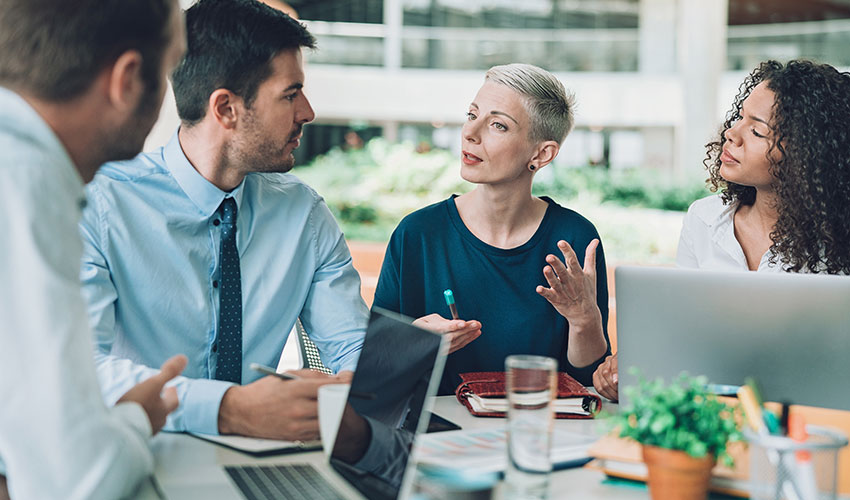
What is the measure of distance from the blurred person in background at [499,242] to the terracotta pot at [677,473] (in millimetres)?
1164

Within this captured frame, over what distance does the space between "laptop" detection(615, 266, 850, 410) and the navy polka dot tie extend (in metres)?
0.92

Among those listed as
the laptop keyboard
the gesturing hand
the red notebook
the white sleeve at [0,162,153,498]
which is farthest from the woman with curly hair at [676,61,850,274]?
the white sleeve at [0,162,153,498]

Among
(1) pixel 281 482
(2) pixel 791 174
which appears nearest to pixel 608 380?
(1) pixel 281 482

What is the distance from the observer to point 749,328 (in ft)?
4.49

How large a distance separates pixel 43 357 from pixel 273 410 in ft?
1.78

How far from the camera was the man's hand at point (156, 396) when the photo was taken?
1.24m

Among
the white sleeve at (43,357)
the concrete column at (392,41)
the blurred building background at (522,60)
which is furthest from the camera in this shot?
the concrete column at (392,41)

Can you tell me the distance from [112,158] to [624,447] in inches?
35.6

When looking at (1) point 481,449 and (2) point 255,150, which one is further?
(2) point 255,150

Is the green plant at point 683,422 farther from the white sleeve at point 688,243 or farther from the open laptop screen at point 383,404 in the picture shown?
the white sleeve at point 688,243

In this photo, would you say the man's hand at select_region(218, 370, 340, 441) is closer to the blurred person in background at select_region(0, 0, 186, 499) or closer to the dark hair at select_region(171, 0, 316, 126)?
the blurred person in background at select_region(0, 0, 186, 499)

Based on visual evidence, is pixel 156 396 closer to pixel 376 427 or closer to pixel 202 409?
pixel 202 409

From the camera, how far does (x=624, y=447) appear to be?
127 centimetres

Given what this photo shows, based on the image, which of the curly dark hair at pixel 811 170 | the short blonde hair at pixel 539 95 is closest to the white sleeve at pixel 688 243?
the curly dark hair at pixel 811 170
